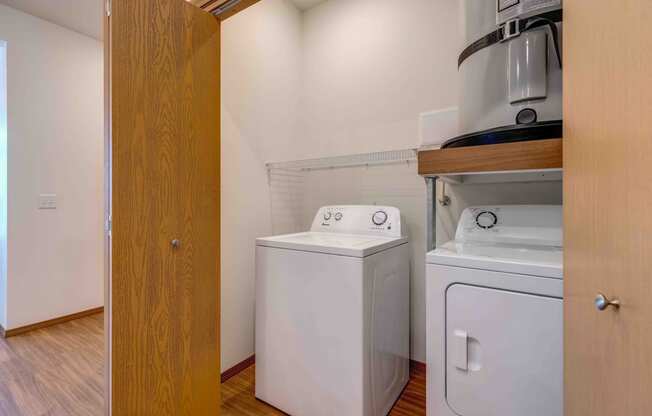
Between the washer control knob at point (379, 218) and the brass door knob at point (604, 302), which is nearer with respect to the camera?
the brass door knob at point (604, 302)

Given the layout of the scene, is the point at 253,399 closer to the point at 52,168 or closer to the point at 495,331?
the point at 495,331

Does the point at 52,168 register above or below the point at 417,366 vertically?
above

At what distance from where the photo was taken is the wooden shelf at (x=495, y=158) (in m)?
0.89

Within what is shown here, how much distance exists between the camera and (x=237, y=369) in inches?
73.9

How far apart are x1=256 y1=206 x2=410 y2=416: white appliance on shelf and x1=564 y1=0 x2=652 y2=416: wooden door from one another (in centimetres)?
80

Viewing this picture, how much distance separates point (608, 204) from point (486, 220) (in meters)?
0.95

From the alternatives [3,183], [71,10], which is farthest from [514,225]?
[3,183]

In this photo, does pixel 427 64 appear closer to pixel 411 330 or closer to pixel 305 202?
pixel 305 202

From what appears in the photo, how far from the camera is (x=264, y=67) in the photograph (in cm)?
212

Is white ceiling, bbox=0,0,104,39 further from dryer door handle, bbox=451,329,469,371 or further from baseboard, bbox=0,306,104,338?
dryer door handle, bbox=451,329,469,371

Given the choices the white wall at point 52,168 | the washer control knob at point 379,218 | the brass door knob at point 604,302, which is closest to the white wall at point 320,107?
the washer control knob at point 379,218

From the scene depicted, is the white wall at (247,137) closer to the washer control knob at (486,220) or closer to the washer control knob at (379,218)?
the washer control knob at (379,218)

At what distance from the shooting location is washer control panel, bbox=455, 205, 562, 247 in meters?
1.22

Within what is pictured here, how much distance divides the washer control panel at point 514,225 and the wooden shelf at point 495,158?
0.46 m
